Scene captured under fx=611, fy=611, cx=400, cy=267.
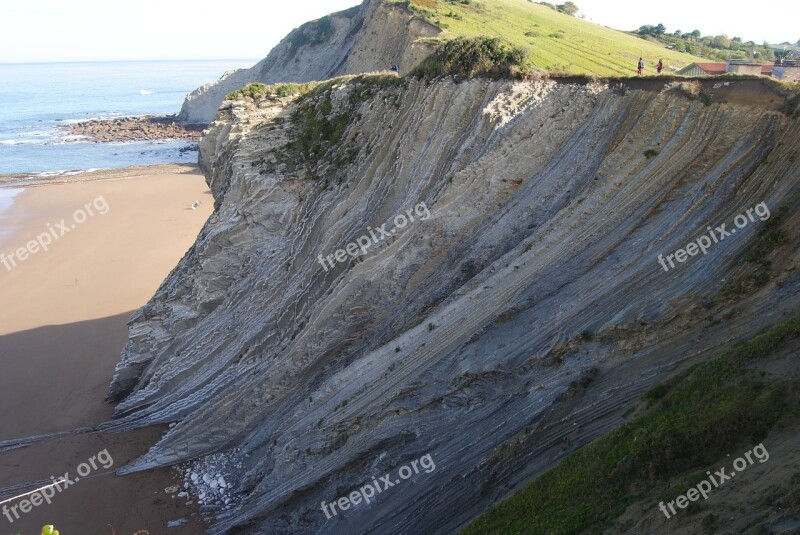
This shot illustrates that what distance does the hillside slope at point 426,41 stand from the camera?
25.4 metres

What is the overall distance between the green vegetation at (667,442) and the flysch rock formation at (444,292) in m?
0.84

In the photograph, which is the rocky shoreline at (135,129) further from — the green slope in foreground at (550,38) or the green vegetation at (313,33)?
the green slope in foreground at (550,38)

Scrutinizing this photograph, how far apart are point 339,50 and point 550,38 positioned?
32307mm

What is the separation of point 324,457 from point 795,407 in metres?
9.78

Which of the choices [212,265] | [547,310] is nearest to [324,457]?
[547,310]

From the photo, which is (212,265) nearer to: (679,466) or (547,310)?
(547,310)

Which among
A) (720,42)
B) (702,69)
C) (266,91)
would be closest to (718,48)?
(720,42)

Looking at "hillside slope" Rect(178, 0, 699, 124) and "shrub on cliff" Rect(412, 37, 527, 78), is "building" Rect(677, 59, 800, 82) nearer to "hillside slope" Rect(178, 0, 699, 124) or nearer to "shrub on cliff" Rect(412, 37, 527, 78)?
"hillside slope" Rect(178, 0, 699, 124)

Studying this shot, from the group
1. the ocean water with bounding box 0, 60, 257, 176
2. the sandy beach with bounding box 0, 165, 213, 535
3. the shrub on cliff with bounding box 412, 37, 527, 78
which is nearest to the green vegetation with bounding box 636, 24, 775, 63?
the shrub on cliff with bounding box 412, 37, 527, 78

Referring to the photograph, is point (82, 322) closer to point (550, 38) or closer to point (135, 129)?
point (550, 38)

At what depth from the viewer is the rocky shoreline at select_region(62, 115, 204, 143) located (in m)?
73.3

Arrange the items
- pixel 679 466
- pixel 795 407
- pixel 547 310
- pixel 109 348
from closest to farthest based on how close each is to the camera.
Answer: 1. pixel 795 407
2. pixel 679 466
3. pixel 547 310
4. pixel 109 348

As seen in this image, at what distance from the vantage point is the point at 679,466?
851 cm

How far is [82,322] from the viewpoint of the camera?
28141 mm
